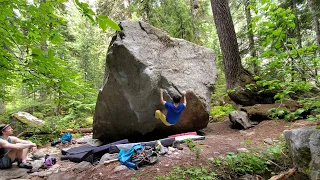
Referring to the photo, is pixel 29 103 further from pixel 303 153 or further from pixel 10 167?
pixel 303 153

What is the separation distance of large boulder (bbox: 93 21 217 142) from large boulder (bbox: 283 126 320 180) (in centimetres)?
307

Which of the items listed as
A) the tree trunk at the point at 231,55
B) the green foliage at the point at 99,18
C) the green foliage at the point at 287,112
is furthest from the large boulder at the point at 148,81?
the green foliage at the point at 99,18

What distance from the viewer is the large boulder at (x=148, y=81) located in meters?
6.32

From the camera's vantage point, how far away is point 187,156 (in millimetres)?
4461

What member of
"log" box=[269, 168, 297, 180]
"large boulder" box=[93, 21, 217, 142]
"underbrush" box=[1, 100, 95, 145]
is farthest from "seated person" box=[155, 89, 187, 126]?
"underbrush" box=[1, 100, 95, 145]

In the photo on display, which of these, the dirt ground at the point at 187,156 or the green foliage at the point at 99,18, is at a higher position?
the green foliage at the point at 99,18

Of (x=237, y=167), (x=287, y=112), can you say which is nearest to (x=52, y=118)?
(x=237, y=167)

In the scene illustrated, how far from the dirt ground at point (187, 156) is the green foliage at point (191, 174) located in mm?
178

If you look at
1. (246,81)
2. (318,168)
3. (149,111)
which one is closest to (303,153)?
(318,168)

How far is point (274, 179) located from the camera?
3.44 metres

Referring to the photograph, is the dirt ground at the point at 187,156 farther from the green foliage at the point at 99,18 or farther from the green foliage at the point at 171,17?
the green foliage at the point at 171,17

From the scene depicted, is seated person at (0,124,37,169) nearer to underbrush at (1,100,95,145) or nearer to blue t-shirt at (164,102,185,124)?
underbrush at (1,100,95,145)

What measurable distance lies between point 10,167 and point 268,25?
6.30 metres

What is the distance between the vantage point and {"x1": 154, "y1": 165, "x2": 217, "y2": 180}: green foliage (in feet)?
11.5
